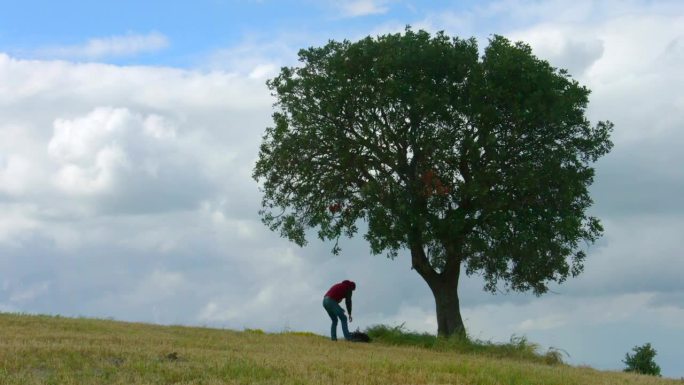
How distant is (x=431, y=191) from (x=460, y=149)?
6.92ft

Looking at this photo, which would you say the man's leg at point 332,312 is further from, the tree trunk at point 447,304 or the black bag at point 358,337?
the tree trunk at point 447,304

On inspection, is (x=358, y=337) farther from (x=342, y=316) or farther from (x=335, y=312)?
(x=335, y=312)

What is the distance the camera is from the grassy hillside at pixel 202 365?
1684cm

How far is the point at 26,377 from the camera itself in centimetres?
1639

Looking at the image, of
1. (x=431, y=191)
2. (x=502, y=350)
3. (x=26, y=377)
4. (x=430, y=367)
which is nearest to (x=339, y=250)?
(x=431, y=191)

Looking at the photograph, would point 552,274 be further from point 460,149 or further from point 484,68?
point 484,68

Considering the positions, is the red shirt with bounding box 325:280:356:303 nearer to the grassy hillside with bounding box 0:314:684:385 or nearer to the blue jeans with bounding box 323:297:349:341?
the blue jeans with bounding box 323:297:349:341

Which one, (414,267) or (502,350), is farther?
(414,267)

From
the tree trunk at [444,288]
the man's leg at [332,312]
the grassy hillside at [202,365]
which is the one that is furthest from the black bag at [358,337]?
the grassy hillside at [202,365]

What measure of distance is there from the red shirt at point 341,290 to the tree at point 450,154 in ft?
7.14

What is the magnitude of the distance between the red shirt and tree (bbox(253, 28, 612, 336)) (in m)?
2.18

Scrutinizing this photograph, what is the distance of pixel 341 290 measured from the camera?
29.5 m

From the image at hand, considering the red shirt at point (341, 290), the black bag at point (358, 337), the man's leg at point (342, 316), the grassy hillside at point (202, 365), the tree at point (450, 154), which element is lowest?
the grassy hillside at point (202, 365)

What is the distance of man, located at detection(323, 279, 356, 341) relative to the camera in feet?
96.2
